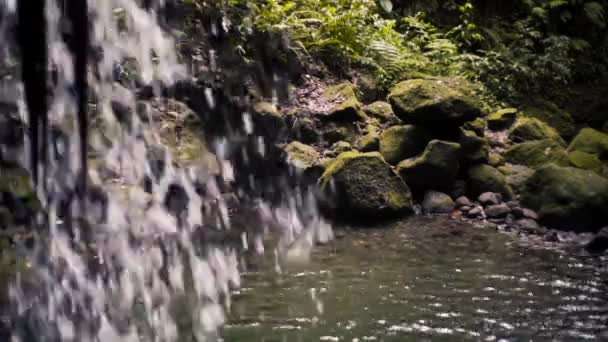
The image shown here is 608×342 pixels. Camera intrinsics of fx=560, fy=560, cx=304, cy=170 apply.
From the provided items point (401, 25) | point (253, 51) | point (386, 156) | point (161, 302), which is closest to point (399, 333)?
point (161, 302)

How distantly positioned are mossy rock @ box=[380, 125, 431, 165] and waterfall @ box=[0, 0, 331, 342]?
1.50 meters

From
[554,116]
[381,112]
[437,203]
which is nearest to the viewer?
[437,203]

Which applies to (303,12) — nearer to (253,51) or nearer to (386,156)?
(253,51)

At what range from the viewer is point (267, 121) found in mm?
8914

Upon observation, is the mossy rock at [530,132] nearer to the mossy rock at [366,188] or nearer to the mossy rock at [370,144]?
the mossy rock at [370,144]

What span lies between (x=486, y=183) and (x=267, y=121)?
3481 mm

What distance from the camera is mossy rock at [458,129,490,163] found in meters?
8.59

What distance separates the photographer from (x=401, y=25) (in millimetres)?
12797

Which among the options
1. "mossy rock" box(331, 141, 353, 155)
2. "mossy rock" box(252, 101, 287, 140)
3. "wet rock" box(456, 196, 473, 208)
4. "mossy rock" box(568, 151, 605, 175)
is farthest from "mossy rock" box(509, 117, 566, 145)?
"mossy rock" box(252, 101, 287, 140)

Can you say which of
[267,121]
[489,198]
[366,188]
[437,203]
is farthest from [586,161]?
[267,121]

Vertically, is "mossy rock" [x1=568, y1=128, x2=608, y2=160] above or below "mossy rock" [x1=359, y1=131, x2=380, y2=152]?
below

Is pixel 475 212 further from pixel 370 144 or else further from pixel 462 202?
pixel 370 144

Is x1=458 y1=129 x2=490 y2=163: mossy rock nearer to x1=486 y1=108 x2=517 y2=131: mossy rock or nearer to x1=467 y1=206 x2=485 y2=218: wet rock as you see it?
x1=467 y1=206 x2=485 y2=218: wet rock

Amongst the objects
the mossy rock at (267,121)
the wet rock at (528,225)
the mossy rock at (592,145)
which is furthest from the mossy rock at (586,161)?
the mossy rock at (267,121)
